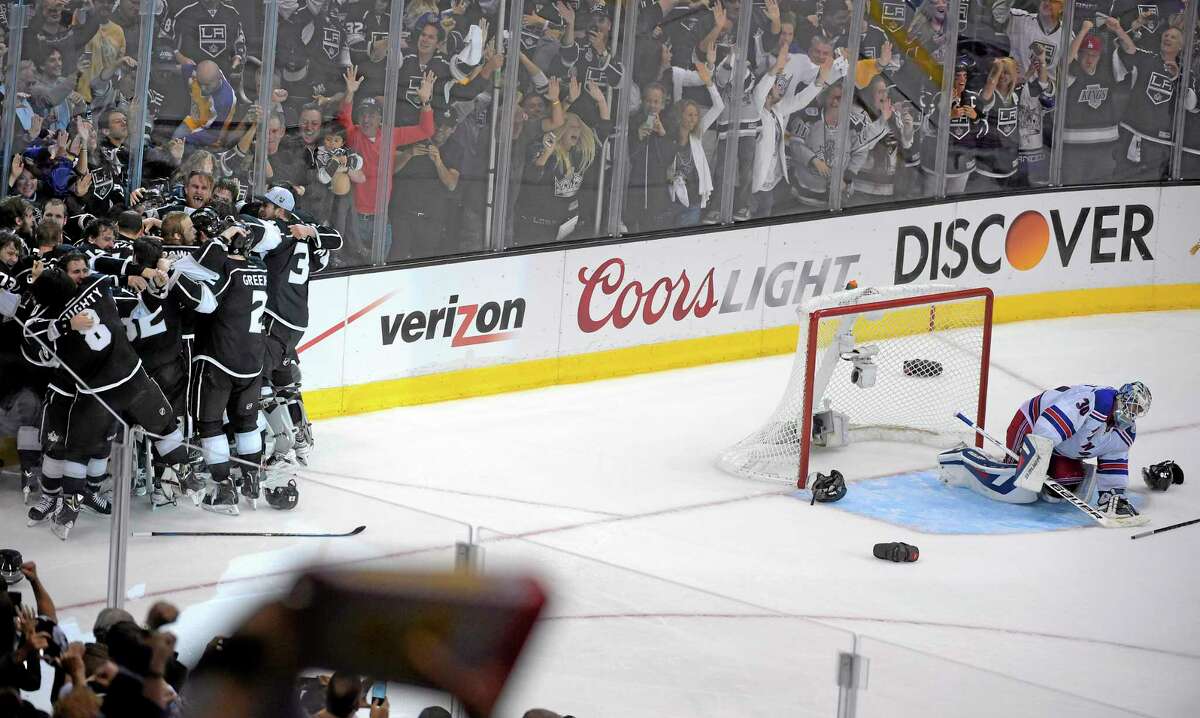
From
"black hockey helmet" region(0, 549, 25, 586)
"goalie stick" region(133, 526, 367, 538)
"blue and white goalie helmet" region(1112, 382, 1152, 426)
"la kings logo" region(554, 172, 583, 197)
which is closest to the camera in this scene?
"goalie stick" region(133, 526, 367, 538)

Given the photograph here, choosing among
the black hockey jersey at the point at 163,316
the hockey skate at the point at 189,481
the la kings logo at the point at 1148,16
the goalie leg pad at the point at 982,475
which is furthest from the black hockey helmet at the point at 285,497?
the la kings logo at the point at 1148,16

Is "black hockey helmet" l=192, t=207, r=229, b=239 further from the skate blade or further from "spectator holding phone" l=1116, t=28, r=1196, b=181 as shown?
"spectator holding phone" l=1116, t=28, r=1196, b=181

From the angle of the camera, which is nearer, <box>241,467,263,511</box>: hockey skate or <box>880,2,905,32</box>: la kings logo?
<box>241,467,263,511</box>: hockey skate

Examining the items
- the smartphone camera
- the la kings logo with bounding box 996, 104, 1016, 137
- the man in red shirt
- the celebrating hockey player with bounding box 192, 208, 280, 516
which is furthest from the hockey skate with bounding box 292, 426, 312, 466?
the la kings logo with bounding box 996, 104, 1016, 137

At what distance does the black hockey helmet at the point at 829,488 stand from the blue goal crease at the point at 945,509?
0.05 metres

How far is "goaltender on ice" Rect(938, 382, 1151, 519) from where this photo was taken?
8.71 m

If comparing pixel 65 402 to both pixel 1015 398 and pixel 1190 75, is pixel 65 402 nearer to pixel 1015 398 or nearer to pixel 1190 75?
pixel 1015 398

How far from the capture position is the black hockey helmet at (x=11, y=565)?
5.43 m

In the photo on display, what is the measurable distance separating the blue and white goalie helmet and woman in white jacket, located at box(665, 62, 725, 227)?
395cm

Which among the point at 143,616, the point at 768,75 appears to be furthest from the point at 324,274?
the point at 143,616

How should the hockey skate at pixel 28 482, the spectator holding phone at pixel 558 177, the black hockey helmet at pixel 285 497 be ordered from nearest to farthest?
the black hockey helmet at pixel 285 497 < the hockey skate at pixel 28 482 < the spectator holding phone at pixel 558 177

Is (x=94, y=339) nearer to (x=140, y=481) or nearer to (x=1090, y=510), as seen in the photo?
Result: (x=140, y=481)

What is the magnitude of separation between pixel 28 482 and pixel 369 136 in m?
4.49

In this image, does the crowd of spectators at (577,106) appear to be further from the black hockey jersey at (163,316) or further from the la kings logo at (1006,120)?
the black hockey jersey at (163,316)
